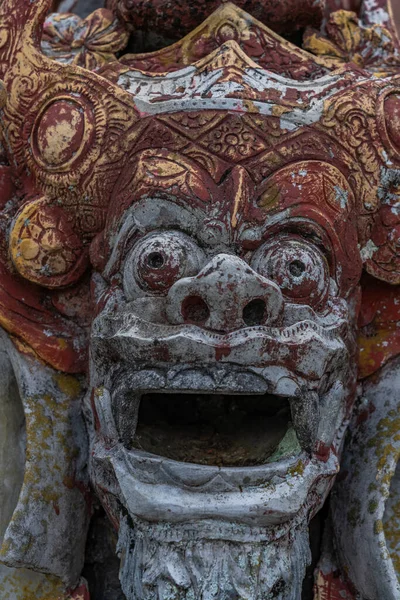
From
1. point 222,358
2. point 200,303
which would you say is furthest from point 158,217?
point 222,358

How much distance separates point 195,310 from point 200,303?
2 centimetres

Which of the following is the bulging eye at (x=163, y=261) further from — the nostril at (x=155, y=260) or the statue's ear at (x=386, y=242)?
→ the statue's ear at (x=386, y=242)

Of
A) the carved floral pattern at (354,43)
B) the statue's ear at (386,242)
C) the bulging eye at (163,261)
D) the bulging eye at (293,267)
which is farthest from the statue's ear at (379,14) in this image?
the bulging eye at (163,261)

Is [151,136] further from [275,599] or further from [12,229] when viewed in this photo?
[275,599]

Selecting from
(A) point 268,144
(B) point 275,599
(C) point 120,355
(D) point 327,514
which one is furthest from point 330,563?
(A) point 268,144

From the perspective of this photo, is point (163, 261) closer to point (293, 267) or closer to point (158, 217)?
point (158, 217)

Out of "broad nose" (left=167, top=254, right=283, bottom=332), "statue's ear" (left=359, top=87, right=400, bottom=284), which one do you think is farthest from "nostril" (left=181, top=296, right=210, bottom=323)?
"statue's ear" (left=359, top=87, right=400, bottom=284)

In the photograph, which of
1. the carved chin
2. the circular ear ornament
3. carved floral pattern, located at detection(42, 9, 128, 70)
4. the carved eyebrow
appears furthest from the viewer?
carved floral pattern, located at detection(42, 9, 128, 70)

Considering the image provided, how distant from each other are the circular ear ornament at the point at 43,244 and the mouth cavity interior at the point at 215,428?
0.32 meters

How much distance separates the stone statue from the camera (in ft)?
4.33

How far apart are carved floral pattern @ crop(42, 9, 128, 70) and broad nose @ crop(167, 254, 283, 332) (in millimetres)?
619

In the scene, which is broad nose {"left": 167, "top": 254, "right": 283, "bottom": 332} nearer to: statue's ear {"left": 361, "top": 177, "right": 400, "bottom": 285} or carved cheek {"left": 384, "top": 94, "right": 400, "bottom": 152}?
statue's ear {"left": 361, "top": 177, "right": 400, "bottom": 285}

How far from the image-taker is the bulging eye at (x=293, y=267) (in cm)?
→ 140

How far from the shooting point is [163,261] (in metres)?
1.39
